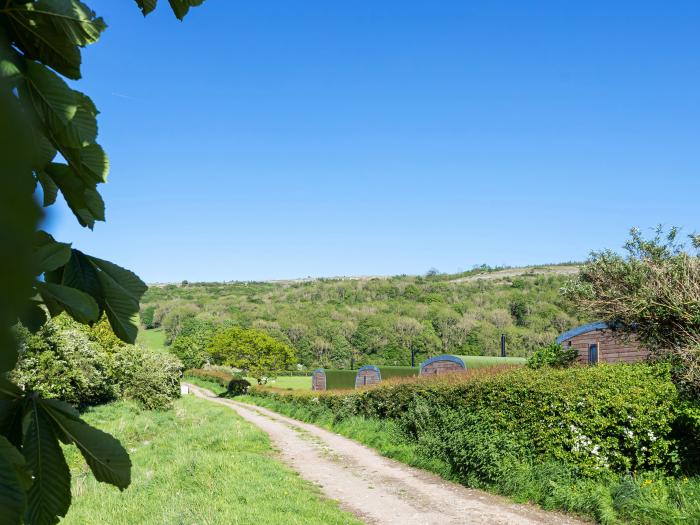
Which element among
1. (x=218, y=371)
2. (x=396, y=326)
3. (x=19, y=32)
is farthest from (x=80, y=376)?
(x=396, y=326)

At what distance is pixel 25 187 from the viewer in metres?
0.29

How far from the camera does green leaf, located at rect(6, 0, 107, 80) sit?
0.90m

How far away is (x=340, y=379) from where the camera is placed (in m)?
46.0

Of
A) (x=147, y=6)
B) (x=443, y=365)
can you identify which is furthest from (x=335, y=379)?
(x=147, y=6)

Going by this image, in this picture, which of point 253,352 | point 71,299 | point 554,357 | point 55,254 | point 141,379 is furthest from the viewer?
point 253,352

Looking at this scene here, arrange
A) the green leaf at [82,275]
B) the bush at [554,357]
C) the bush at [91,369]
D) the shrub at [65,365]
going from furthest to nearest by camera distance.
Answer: the bush at [91,369] < the shrub at [65,365] < the bush at [554,357] < the green leaf at [82,275]

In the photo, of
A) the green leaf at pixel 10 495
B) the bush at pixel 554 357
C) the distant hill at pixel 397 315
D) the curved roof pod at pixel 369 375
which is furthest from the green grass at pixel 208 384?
the green leaf at pixel 10 495

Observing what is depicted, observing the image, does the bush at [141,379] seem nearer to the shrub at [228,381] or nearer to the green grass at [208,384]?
the shrub at [228,381]

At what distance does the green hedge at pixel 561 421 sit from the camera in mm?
9703

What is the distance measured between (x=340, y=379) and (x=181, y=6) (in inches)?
1801

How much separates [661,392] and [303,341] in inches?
2988

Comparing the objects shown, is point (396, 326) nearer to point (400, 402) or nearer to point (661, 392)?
point (400, 402)

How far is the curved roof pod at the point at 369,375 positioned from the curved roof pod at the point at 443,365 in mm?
9340

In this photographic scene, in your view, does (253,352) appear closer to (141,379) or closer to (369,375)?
(369,375)
